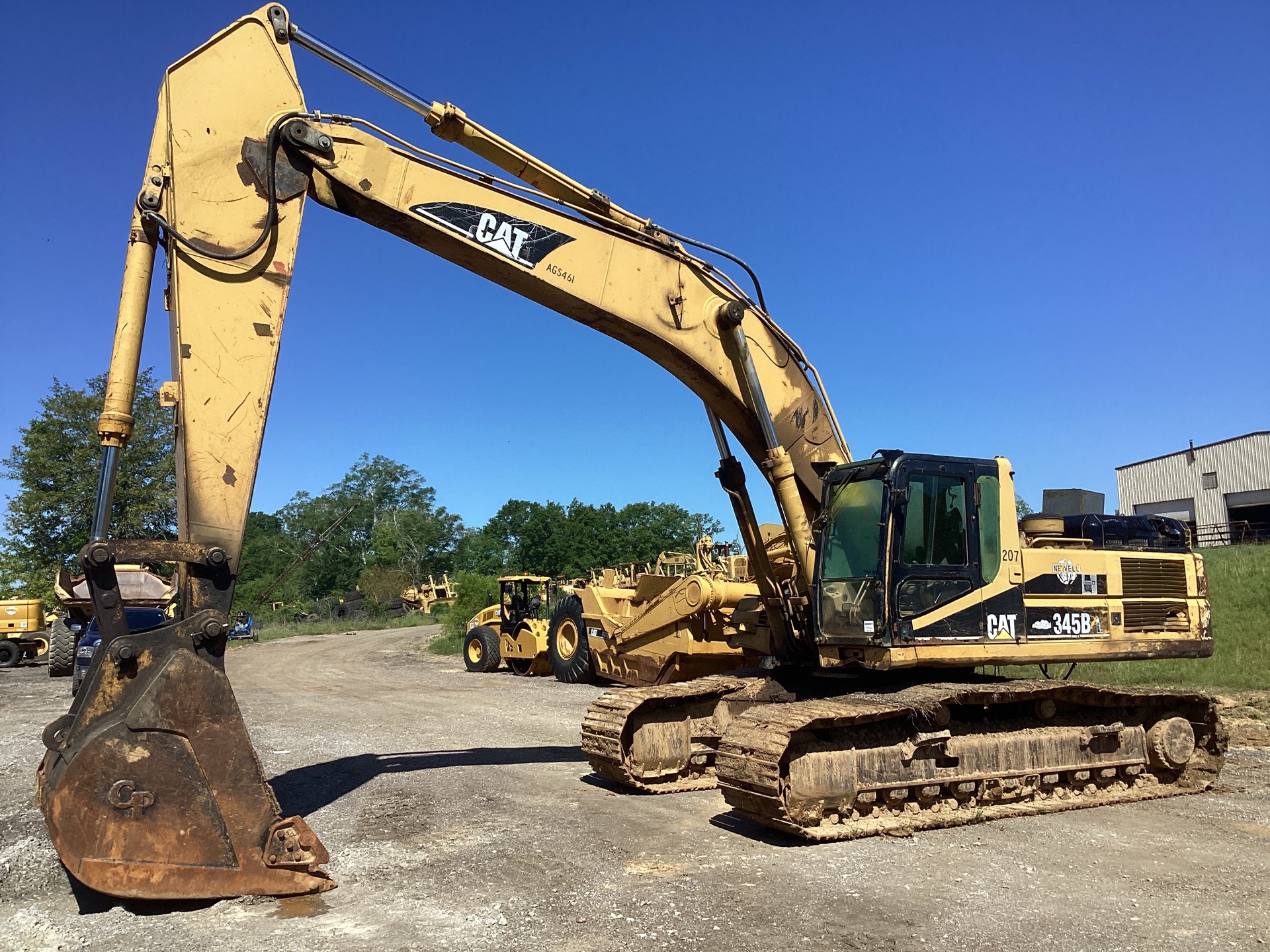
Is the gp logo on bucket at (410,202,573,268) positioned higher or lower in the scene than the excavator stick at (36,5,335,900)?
higher

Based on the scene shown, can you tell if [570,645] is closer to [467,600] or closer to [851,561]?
[851,561]

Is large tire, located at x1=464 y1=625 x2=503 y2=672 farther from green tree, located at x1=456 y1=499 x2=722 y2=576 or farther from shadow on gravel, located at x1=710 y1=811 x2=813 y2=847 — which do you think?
green tree, located at x1=456 y1=499 x2=722 y2=576

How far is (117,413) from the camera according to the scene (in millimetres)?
5566

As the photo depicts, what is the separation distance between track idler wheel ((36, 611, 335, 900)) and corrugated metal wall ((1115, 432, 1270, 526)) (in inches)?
1845

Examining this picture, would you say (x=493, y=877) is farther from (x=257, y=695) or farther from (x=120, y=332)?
(x=257, y=695)

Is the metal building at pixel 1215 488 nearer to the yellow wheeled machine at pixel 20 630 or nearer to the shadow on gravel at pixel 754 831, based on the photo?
the shadow on gravel at pixel 754 831

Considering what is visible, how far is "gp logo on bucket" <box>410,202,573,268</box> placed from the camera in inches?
274

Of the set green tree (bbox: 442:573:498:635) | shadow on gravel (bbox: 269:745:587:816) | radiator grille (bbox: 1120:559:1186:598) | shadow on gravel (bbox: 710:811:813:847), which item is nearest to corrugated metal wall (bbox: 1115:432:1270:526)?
green tree (bbox: 442:573:498:635)

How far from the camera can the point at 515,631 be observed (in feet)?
71.4

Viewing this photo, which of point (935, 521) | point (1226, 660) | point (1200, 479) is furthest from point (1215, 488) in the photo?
point (935, 521)

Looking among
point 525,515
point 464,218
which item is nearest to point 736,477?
point 464,218

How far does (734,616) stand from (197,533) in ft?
18.8

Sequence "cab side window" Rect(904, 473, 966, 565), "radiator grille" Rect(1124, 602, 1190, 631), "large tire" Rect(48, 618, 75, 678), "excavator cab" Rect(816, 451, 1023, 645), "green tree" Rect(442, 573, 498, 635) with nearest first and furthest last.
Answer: "excavator cab" Rect(816, 451, 1023, 645), "cab side window" Rect(904, 473, 966, 565), "radiator grille" Rect(1124, 602, 1190, 631), "large tire" Rect(48, 618, 75, 678), "green tree" Rect(442, 573, 498, 635)

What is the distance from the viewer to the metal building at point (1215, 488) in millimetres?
41781
